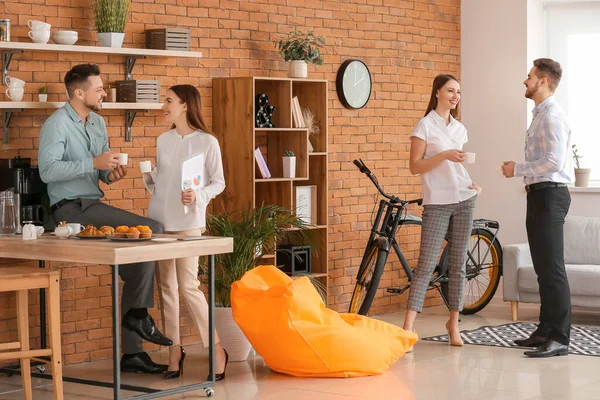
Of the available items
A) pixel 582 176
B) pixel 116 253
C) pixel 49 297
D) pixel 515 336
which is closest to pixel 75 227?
pixel 49 297

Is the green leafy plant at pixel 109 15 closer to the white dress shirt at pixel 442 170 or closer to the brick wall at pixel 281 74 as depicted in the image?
the brick wall at pixel 281 74

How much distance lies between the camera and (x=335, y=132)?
8.28 m

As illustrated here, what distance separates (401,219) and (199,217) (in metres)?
2.42

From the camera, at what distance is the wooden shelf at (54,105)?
5.94 meters

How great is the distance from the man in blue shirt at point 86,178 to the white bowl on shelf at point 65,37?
1.11ft

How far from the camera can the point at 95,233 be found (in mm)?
5305

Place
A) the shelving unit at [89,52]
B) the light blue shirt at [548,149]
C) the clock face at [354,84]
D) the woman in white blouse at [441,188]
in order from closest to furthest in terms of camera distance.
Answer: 1. the shelving unit at [89,52]
2. the light blue shirt at [548,149]
3. the woman in white blouse at [441,188]
4. the clock face at [354,84]

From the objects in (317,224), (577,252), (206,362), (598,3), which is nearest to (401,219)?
(317,224)

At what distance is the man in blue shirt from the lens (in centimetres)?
577

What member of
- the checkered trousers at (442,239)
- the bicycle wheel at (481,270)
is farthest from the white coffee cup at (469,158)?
the bicycle wheel at (481,270)

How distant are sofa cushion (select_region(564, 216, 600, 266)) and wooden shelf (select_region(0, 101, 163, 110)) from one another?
365 centimetres

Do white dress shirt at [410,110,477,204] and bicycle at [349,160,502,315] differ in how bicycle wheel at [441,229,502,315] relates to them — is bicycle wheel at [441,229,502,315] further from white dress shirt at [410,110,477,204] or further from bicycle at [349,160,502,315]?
white dress shirt at [410,110,477,204]

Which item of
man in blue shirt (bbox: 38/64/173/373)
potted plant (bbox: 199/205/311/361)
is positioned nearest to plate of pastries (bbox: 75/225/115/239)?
man in blue shirt (bbox: 38/64/173/373)

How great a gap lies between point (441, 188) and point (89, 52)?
2.33m
